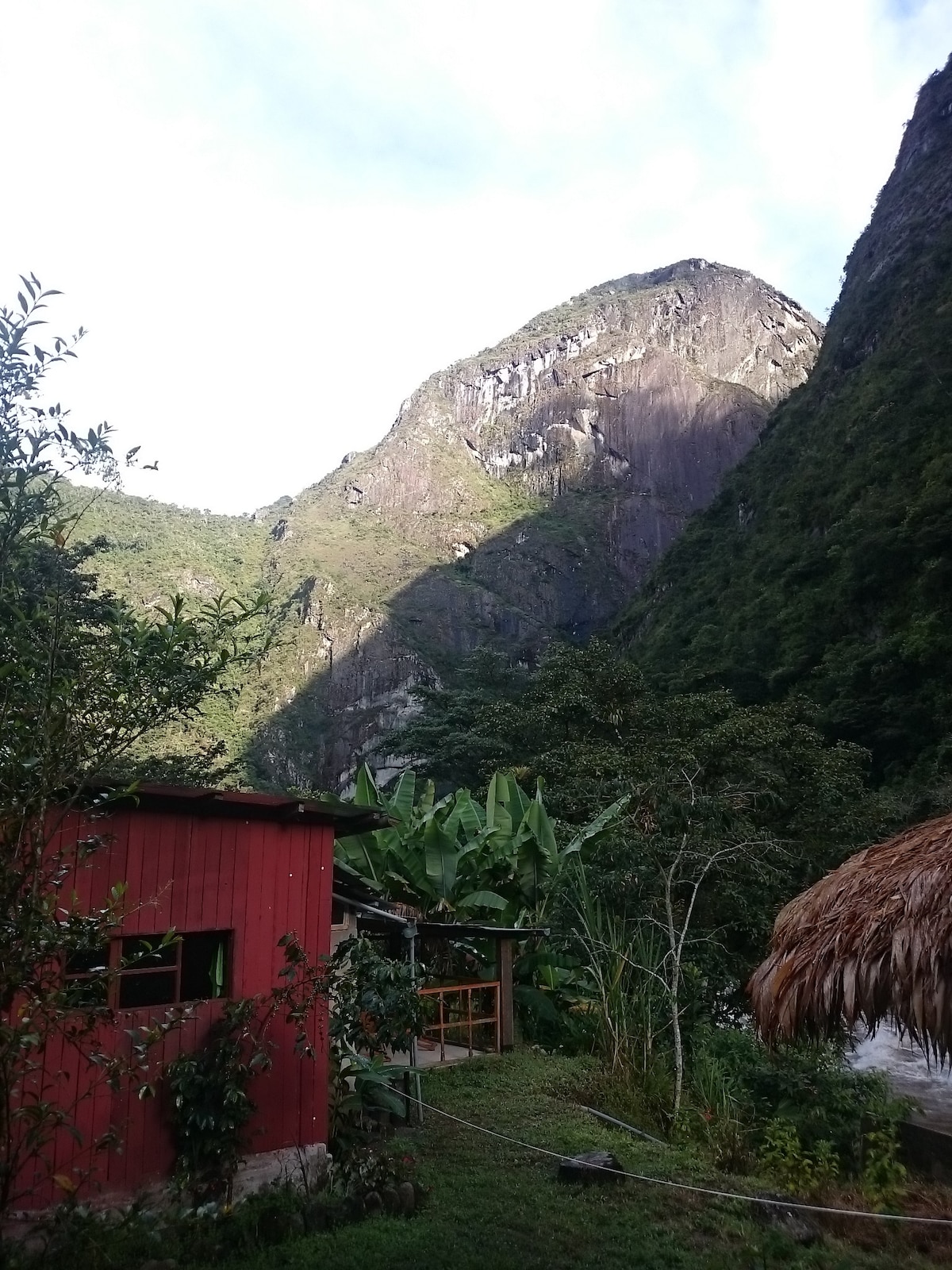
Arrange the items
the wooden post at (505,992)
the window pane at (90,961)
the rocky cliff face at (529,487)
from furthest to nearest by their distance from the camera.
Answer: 1. the rocky cliff face at (529,487)
2. the wooden post at (505,992)
3. the window pane at (90,961)

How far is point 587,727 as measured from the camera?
21.0 meters

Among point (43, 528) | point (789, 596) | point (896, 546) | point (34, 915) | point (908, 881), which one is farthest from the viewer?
point (789, 596)

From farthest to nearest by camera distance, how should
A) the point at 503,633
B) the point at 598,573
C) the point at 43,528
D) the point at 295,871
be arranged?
the point at 598,573, the point at 503,633, the point at 295,871, the point at 43,528

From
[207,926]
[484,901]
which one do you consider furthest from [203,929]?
[484,901]

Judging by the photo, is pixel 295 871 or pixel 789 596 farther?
pixel 789 596

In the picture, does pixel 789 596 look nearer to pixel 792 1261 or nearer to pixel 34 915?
pixel 792 1261

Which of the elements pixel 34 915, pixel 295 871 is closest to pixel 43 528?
pixel 34 915

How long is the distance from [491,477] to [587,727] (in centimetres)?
6138

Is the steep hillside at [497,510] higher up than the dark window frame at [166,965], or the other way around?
the steep hillside at [497,510]

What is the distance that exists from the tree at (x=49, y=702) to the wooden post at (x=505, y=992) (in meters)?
6.21

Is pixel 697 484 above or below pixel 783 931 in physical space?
above

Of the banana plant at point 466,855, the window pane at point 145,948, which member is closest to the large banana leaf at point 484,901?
the banana plant at point 466,855

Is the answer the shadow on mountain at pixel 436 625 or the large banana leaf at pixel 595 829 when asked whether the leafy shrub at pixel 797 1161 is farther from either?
the shadow on mountain at pixel 436 625

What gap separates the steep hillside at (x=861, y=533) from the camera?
21.6 meters
